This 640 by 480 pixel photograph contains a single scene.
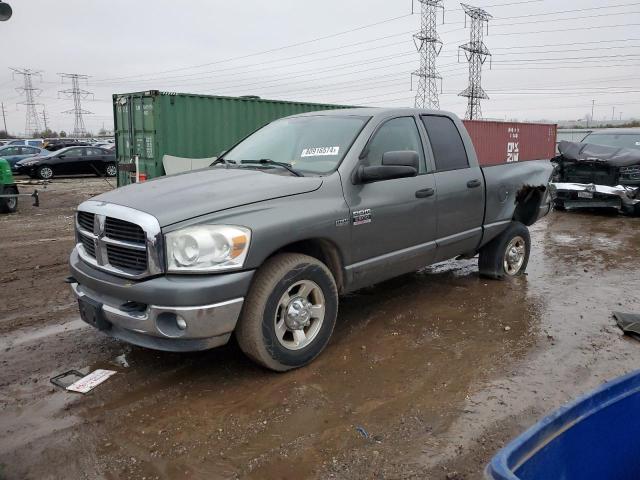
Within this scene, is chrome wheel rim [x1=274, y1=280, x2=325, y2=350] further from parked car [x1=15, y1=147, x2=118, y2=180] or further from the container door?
parked car [x1=15, y1=147, x2=118, y2=180]

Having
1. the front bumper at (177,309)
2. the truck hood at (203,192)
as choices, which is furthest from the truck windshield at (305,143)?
the front bumper at (177,309)

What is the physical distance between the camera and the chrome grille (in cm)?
328

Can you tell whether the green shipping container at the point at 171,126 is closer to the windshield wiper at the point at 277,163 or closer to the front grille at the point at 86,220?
the windshield wiper at the point at 277,163

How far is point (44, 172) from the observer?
22.3 meters

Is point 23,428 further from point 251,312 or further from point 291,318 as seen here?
point 291,318

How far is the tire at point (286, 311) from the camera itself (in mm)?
3494

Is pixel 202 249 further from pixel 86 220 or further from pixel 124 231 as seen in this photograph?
pixel 86 220

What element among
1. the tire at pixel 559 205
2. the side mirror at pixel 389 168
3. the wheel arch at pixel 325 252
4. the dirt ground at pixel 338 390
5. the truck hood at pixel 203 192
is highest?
the side mirror at pixel 389 168

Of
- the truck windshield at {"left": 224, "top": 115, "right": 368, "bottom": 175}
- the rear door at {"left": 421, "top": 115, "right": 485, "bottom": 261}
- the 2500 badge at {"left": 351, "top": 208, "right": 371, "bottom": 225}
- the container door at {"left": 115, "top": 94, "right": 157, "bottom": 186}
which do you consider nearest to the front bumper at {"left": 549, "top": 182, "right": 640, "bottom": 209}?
the rear door at {"left": 421, "top": 115, "right": 485, "bottom": 261}

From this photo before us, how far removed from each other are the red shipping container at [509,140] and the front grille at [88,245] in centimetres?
1511

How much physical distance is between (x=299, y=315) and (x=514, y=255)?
3.59 metres

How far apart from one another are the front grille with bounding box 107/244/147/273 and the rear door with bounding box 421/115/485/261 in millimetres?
2729

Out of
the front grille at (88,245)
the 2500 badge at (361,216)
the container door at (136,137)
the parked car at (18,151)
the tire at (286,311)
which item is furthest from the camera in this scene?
the parked car at (18,151)

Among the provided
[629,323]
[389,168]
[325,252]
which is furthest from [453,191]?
[629,323]
